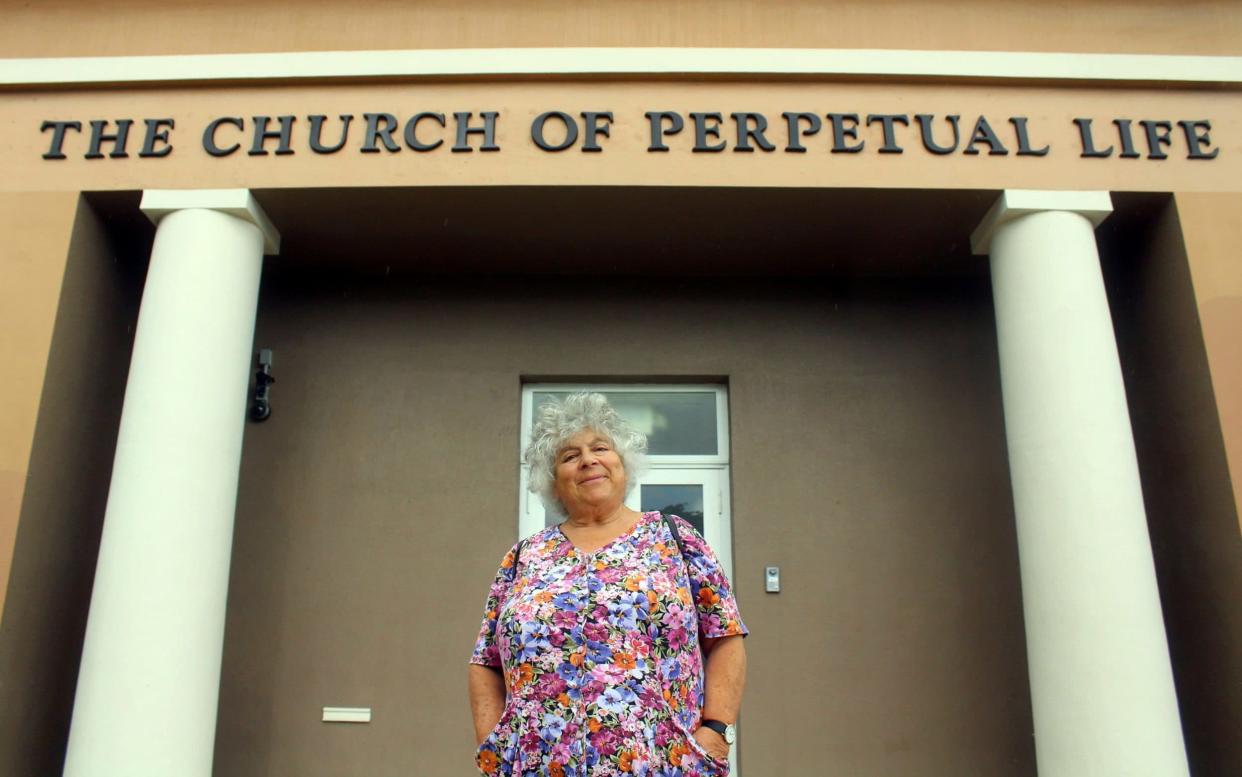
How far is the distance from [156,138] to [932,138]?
155 inches

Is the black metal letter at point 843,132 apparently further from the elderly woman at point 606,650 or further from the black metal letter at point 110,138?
the black metal letter at point 110,138

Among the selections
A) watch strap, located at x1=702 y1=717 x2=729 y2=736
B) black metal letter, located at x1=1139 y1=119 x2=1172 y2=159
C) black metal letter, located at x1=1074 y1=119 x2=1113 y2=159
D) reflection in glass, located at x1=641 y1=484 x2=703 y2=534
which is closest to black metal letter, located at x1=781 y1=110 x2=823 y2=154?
black metal letter, located at x1=1074 y1=119 x2=1113 y2=159

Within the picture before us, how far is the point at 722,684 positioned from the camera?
2.38 meters

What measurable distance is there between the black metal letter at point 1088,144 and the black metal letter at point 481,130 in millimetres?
2939

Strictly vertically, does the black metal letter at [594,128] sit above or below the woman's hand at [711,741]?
above

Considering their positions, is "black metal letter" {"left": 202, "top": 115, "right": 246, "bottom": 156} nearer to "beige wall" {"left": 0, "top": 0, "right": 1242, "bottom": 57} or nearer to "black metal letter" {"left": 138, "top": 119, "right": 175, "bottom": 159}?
"black metal letter" {"left": 138, "top": 119, "right": 175, "bottom": 159}

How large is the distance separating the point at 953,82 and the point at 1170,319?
1619mm

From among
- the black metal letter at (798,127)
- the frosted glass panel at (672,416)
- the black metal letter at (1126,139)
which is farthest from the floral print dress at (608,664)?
the black metal letter at (1126,139)

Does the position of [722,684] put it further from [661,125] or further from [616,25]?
[616,25]

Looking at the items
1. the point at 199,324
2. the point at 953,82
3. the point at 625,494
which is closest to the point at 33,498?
the point at 199,324

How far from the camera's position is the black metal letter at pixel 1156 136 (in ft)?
14.8

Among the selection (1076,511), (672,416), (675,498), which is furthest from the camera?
(672,416)

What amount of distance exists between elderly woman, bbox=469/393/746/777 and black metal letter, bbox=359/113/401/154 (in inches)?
103

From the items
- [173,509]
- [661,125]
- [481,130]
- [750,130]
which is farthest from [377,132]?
[173,509]
